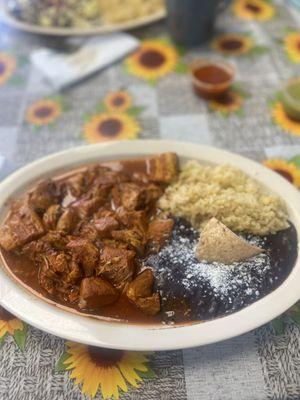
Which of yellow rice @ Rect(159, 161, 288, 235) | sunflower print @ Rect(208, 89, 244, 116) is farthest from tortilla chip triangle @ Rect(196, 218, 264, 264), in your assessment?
sunflower print @ Rect(208, 89, 244, 116)

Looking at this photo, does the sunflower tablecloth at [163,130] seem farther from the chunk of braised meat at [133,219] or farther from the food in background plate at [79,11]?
the chunk of braised meat at [133,219]

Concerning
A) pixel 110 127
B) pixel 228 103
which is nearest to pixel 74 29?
pixel 110 127

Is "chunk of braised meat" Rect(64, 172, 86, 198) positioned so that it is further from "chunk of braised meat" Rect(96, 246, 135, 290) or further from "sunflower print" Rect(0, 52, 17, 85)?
"sunflower print" Rect(0, 52, 17, 85)

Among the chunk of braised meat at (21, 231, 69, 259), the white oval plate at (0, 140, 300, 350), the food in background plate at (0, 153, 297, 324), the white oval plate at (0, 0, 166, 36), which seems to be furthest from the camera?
the white oval plate at (0, 0, 166, 36)

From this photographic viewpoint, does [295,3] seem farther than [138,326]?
Yes

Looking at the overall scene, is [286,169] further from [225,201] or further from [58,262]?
[58,262]

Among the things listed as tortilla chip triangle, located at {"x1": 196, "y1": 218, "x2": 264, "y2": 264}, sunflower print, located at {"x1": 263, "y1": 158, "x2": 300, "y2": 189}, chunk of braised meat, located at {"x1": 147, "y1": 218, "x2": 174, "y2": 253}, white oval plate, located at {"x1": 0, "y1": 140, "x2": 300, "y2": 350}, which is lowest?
sunflower print, located at {"x1": 263, "y1": 158, "x2": 300, "y2": 189}

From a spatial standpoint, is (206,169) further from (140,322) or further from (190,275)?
(140,322)
